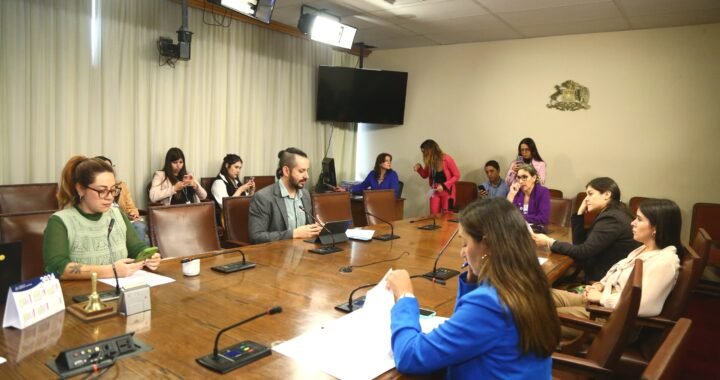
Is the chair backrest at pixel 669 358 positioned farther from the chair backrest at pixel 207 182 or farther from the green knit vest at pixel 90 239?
the chair backrest at pixel 207 182

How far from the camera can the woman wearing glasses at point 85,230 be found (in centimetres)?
195

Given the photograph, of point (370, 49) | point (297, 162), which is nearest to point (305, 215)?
point (297, 162)

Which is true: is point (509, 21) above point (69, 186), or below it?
above

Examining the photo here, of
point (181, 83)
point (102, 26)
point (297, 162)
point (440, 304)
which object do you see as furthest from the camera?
point (181, 83)

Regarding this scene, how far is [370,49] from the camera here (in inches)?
279

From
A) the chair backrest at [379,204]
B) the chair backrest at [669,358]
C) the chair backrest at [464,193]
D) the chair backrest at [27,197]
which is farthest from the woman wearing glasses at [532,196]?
the chair backrest at [27,197]

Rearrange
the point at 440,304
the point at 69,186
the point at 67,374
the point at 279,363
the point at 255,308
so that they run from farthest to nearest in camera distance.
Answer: the point at 69,186 → the point at 440,304 → the point at 255,308 → the point at 279,363 → the point at 67,374

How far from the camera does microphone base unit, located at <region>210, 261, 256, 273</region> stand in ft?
7.08

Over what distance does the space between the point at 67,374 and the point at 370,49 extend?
6.48m

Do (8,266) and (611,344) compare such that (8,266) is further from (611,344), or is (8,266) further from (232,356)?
(611,344)

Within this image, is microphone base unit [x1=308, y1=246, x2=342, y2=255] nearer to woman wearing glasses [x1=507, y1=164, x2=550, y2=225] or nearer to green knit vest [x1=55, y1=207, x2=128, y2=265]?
green knit vest [x1=55, y1=207, x2=128, y2=265]

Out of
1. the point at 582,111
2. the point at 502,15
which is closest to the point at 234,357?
the point at 502,15

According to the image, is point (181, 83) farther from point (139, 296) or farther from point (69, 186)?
point (139, 296)

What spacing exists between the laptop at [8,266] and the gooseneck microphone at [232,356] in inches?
29.6
